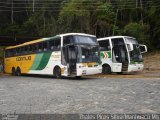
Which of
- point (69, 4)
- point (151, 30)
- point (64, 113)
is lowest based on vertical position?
point (64, 113)

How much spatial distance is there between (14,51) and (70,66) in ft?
34.6

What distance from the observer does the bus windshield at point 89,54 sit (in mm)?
20688

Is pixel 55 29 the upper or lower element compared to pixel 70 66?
upper

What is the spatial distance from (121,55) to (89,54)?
4.17 m

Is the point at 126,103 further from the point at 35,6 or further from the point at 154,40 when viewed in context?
the point at 35,6

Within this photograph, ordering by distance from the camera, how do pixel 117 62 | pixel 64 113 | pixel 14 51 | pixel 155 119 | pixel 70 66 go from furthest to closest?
1. pixel 14 51
2. pixel 117 62
3. pixel 70 66
4. pixel 64 113
5. pixel 155 119

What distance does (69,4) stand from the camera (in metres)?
42.0

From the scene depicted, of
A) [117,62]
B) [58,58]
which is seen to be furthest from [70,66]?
[117,62]

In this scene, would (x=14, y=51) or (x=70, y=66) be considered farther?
(x=14, y=51)

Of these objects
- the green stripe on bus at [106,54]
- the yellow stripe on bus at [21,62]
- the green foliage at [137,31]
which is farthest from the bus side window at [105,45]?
the green foliage at [137,31]

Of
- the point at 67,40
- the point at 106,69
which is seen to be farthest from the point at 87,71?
the point at 106,69

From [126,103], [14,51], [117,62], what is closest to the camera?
[126,103]

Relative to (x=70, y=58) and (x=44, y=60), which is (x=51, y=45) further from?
(x=70, y=58)

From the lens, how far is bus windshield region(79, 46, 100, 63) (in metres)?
20.7
